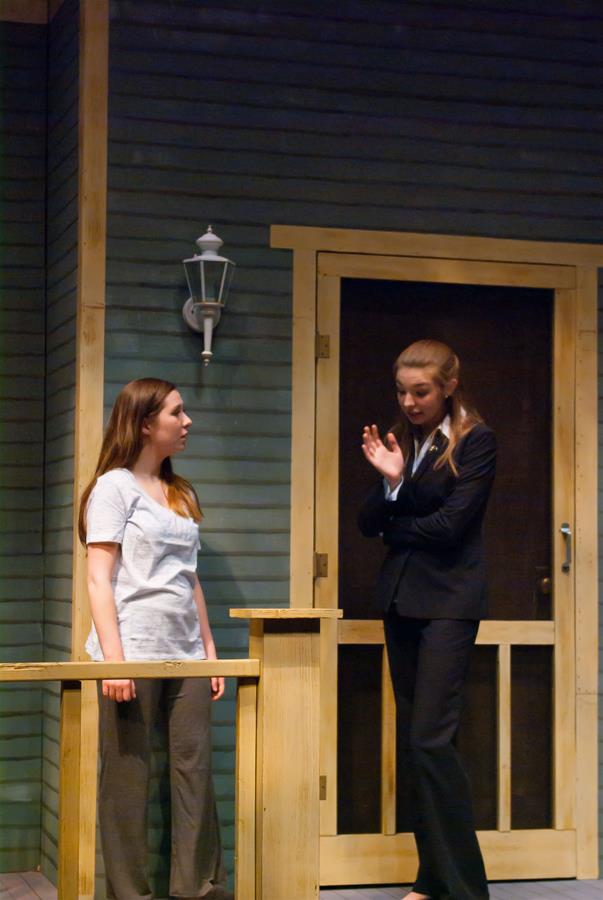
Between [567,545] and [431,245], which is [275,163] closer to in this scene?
[431,245]

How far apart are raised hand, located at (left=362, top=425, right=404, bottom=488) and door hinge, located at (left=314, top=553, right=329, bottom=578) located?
2.35 feet

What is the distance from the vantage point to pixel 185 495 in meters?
4.79

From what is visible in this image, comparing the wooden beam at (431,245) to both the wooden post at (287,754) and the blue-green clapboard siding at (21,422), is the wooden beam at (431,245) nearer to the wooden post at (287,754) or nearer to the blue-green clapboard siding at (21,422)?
the blue-green clapboard siding at (21,422)

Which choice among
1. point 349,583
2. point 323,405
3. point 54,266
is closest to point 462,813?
point 349,583

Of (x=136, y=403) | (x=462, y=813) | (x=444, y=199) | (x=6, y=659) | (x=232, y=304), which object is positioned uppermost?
(x=444, y=199)

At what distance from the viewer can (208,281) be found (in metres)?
5.24

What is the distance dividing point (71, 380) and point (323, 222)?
1094 mm

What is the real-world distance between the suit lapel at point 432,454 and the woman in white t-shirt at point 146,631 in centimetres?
75

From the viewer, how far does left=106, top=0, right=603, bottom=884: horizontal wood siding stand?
5340 millimetres

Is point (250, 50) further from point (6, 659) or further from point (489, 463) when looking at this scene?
point (6, 659)

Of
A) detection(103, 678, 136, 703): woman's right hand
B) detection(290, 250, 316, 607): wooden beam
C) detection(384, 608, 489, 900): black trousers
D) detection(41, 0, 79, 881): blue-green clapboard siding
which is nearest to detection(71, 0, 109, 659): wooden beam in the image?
detection(41, 0, 79, 881): blue-green clapboard siding

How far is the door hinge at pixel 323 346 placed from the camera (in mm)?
5504

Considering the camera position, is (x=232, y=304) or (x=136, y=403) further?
(x=232, y=304)

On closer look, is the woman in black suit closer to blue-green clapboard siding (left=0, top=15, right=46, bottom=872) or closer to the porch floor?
the porch floor
